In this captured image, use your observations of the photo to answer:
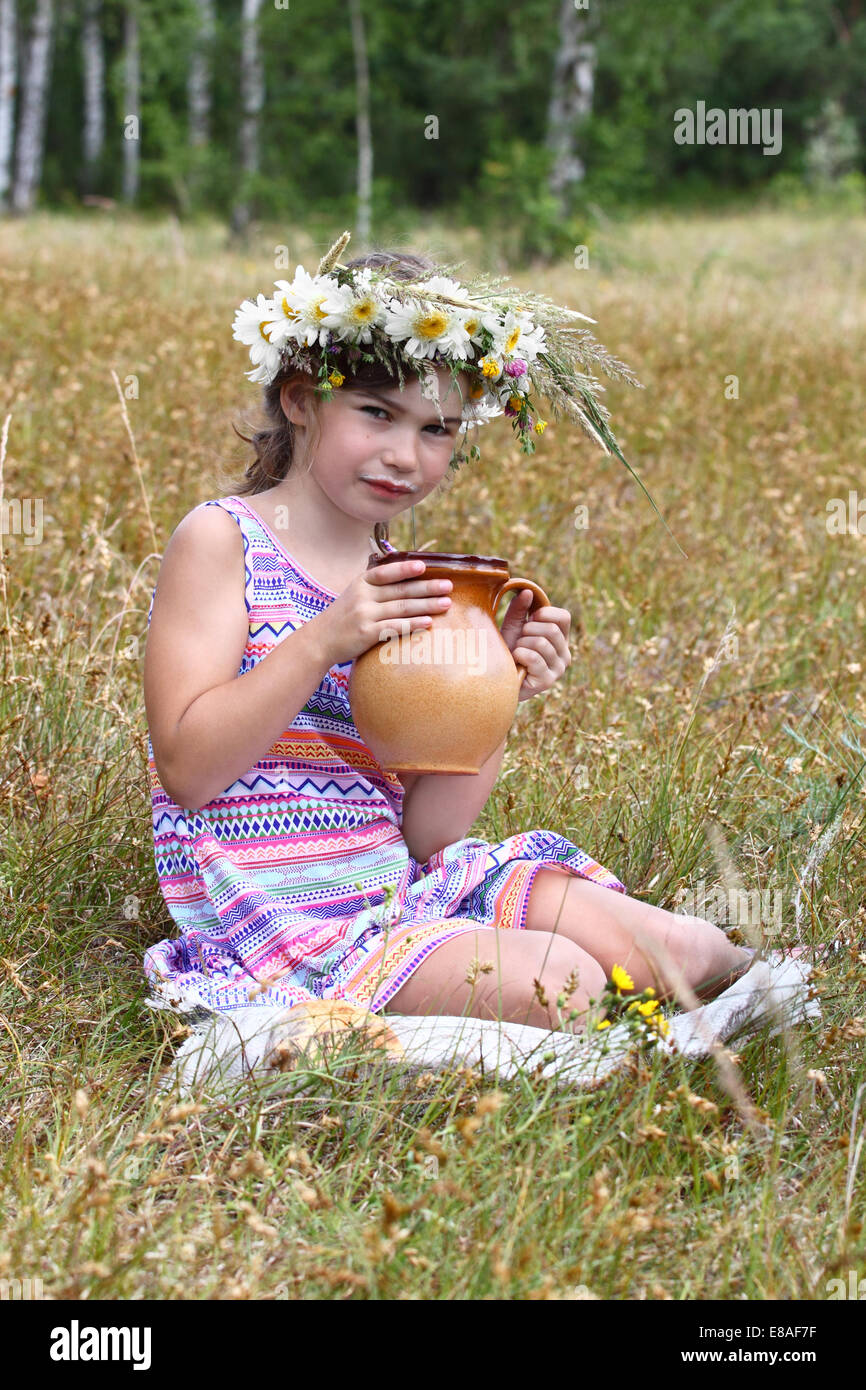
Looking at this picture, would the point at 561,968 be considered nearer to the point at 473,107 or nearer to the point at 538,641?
the point at 538,641

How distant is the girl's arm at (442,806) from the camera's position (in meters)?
2.53

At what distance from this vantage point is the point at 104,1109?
193 centimetres

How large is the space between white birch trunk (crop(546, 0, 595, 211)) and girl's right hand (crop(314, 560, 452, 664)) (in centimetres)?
1282

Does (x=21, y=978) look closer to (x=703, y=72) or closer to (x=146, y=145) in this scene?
(x=146, y=145)

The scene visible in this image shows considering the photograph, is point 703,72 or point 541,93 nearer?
point 541,93

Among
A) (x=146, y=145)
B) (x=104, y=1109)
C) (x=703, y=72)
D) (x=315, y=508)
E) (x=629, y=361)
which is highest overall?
(x=703, y=72)

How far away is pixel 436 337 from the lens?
87.7 inches

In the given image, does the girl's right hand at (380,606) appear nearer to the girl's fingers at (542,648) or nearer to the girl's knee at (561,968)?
the girl's fingers at (542,648)

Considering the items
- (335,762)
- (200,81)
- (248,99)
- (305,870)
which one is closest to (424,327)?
(335,762)

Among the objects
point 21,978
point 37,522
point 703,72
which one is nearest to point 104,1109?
point 21,978

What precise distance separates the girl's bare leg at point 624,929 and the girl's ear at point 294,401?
0.97 meters

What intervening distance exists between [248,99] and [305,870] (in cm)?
1711

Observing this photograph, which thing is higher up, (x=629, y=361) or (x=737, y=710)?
(x=629, y=361)

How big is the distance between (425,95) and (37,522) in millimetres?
28131
